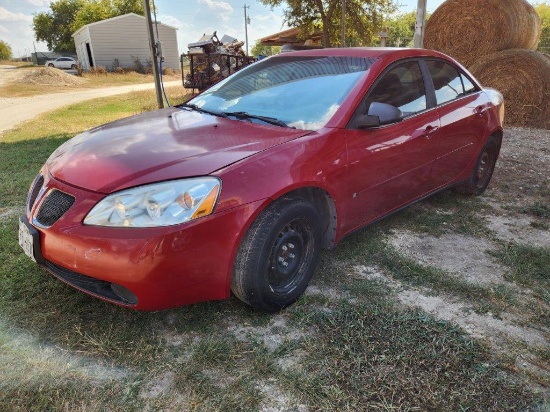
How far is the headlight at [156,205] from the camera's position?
2.01m

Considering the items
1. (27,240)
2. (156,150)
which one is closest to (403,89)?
(156,150)

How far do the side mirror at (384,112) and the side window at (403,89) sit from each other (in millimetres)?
72

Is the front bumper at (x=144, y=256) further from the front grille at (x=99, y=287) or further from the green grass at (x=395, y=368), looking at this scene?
the green grass at (x=395, y=368)

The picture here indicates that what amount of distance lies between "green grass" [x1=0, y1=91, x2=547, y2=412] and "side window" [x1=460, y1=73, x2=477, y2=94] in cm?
189

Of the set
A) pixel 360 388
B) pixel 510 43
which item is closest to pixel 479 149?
pixel 360 388

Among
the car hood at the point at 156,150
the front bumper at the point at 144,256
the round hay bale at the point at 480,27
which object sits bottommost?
the front bumper at the point at 144,256

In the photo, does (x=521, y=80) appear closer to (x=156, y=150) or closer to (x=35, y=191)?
(x=156, y=150)

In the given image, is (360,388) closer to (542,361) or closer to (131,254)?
(542,361)

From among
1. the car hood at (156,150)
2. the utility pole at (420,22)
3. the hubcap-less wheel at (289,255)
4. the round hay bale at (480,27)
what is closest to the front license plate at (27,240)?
the car hood at (156,150)

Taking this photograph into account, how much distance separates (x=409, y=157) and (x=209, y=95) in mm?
1645

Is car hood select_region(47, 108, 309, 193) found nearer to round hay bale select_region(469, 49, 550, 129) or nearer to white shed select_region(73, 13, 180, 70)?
round hay bale select_region(469, 49, 550, 129)

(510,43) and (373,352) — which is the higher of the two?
(510,43)

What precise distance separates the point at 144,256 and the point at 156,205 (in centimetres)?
25

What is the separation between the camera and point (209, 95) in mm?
3471
